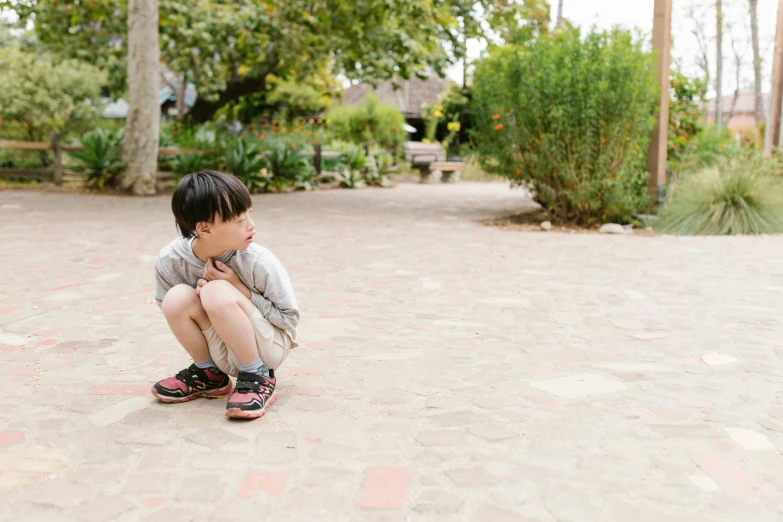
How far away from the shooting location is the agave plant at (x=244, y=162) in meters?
13.4

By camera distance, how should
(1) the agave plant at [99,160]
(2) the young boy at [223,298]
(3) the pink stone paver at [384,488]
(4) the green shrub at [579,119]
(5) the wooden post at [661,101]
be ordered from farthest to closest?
(1) the agave plant at [99,160], (5) the wooden post at [661,101], (4) the green shrub at [579,119], (2) the young boy at [223,298], (3) the pink stone paver at [384,488]

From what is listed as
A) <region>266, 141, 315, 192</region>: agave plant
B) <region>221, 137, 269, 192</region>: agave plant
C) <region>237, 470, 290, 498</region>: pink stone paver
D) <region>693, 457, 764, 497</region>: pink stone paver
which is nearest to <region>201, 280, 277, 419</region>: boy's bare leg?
<region>237, 470, 290, 498</region>: pink stone paver

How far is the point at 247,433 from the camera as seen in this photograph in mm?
2445

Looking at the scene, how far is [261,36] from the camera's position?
14.3 meters

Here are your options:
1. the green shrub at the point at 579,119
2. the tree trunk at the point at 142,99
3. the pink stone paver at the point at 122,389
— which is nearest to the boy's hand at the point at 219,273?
the pink stone paver at the point at 122,389

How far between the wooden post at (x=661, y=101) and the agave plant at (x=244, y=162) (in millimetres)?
7409

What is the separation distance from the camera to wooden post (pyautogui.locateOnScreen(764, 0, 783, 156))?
12.2 meters

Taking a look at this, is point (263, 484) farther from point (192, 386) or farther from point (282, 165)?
point (282, 165)

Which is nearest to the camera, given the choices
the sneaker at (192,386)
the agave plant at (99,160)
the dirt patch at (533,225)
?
the sneaker at (192,386)

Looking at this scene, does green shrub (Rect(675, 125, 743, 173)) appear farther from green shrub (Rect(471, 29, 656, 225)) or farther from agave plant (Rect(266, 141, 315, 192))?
agave plant (Rect(266, 141, 315, 192))

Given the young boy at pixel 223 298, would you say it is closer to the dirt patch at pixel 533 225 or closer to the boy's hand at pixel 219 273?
the boy's hand at pixel 219 273

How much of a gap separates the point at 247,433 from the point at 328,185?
14377 mm

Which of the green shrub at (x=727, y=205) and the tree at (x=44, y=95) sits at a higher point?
the tree at (x=44, y=95)

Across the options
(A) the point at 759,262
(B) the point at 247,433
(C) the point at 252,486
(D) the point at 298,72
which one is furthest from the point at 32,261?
(D) the point at 298,72
